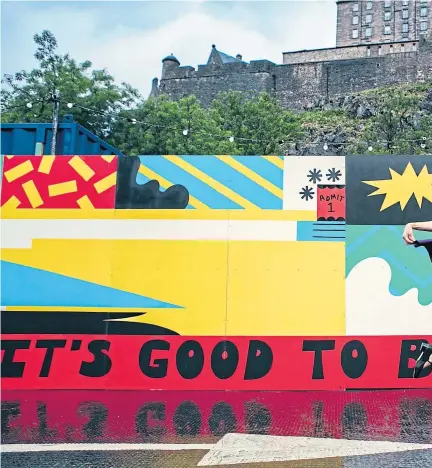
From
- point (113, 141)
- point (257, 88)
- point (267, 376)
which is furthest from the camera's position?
point (257, 88)

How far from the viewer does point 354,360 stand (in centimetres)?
681

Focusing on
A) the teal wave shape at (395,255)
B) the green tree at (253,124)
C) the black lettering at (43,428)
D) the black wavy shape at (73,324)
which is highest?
the green tree at (253,124)

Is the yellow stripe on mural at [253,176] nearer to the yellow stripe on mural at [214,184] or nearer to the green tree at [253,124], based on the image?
the yellow stripe on mural at [214,184]

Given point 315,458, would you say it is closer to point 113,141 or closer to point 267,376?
point 267,376

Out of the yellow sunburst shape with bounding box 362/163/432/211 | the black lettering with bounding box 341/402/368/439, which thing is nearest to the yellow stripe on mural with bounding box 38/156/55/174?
the yellow sunburst shape with bounding box 362/163/432/211

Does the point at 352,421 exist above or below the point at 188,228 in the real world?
below

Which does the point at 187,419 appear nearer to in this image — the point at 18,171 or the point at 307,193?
the point at 307,193

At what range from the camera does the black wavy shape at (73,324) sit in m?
6.95

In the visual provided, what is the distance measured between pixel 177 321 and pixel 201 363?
577mm

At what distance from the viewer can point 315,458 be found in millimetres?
4328

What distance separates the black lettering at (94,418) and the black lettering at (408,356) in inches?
136

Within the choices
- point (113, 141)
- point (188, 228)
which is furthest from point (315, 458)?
point (113, 141)

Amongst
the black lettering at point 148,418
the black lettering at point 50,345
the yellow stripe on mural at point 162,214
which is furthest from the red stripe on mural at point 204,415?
the yellow stripe on mural at point 162,214

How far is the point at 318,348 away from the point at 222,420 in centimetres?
189
